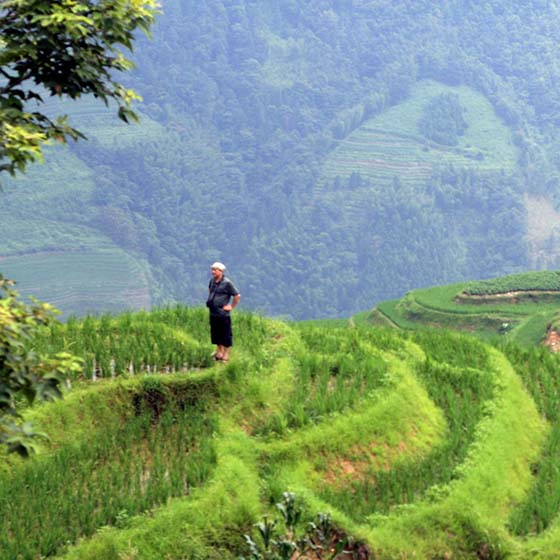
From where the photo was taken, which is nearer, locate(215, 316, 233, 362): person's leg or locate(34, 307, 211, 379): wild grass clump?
locate(215, 316, 233, 362): person's leg

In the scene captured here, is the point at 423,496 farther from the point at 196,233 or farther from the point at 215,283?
the point at 196,233

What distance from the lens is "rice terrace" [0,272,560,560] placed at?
12391 millimetres

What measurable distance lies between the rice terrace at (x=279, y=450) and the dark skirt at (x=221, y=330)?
0.39 metres

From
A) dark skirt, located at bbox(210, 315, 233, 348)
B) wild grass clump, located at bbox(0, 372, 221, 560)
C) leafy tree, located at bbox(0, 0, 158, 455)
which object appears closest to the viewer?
leafy tree, located at bbox(0, 0, 158, 455)

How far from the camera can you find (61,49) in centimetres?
1037

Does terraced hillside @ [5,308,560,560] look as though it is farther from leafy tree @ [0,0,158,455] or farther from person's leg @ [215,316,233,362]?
leafy tree @ [0,0,158,455]

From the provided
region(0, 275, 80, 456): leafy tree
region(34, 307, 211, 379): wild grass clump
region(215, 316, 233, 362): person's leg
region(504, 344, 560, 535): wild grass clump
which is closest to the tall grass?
region(504, 344, 560, 535): wild grass clump

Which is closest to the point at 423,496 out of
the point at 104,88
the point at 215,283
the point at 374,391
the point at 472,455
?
the point at 472,455

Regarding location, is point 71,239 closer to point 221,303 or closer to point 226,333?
point 226,333

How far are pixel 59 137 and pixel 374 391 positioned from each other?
7.51 metres

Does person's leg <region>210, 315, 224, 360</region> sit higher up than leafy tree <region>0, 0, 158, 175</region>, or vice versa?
leafy tree <region>0, 0, 158, 175</region>

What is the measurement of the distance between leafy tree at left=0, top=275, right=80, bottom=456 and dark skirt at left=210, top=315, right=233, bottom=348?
22.5ft

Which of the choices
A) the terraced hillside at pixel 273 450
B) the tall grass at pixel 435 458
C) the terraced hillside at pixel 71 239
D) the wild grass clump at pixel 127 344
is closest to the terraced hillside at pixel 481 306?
the tall grass at pixel 435 458

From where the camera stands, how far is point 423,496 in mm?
13844
